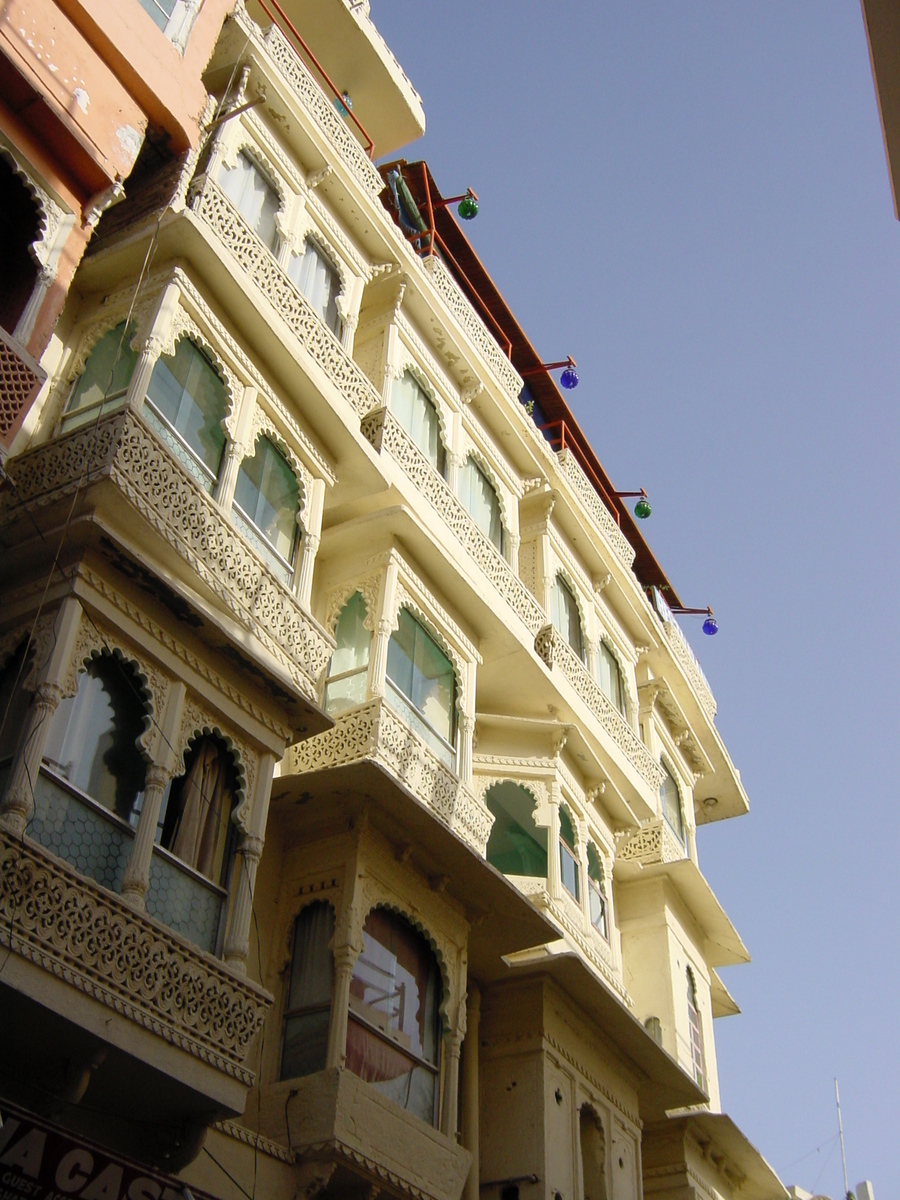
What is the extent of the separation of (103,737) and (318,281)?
744 centimetres

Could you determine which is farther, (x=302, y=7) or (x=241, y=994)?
(x=302, y=7)

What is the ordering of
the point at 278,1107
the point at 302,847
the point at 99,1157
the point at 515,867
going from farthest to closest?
the point at 515,867 → the point at 302,847 → the point at 278,1107 → the point at 99,1157

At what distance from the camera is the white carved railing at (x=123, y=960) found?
803 centimetres

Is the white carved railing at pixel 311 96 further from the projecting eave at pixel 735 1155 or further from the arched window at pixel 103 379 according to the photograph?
the projecting eave at pixel 735 1155

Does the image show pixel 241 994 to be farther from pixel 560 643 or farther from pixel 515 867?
pixel 560 643

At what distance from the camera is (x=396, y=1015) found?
12281 mm

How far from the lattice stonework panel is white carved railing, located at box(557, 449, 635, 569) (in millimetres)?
11598

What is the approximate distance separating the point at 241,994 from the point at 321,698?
4.30 m

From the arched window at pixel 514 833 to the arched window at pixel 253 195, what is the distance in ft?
25.1

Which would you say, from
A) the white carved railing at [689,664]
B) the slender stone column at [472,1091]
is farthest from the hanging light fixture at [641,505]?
the slender stone column at [472,1091]

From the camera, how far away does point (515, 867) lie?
1709cm

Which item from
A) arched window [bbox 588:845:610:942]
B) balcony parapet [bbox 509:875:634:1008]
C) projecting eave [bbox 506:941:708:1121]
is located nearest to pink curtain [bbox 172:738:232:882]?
projecting eave [bbox 506:941:708:1121]

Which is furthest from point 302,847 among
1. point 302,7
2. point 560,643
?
point 302,7

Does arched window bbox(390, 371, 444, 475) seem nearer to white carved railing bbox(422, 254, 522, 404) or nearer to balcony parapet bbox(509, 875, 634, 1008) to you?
white carved railing bbox(422, 254, 522, 404)
